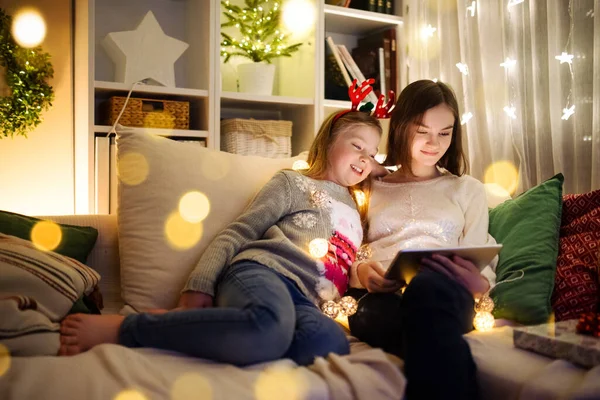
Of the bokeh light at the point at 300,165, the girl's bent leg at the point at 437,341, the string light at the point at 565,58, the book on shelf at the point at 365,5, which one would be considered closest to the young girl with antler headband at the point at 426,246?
the girl's bent leg at the point at 437,341

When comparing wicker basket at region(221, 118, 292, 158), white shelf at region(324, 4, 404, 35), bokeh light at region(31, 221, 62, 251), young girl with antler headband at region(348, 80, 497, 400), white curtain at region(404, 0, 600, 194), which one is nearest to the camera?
young girl with antler headband at region(348, 80, 497, 400)

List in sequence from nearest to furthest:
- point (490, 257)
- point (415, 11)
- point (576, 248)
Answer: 1. point (490, 257)
2. point (576, 248)
3. point (415, 11)

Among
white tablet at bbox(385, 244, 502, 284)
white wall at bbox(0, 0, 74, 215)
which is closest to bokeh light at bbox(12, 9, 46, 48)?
white wall at bbox(0, 0, 74, 215)

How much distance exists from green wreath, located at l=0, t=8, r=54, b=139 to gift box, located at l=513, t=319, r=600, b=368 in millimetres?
1968

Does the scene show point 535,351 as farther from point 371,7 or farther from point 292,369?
point 371,7

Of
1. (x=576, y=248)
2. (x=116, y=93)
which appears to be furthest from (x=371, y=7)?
(x=576, y=248)

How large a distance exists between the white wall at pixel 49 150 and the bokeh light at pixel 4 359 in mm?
1451

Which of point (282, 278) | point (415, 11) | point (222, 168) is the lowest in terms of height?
point (282, 278)

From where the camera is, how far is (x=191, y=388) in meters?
1.03

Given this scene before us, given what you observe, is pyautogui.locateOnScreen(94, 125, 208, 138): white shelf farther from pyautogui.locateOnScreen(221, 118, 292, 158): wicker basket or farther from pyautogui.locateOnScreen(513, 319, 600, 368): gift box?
pyautogui.locateOnScreen(513, 319, 600, 368): gift box

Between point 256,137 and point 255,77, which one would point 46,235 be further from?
point 255,77

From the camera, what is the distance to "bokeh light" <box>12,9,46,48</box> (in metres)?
2.36

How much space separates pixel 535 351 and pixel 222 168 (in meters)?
0.92

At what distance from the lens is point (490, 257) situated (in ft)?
4.31
